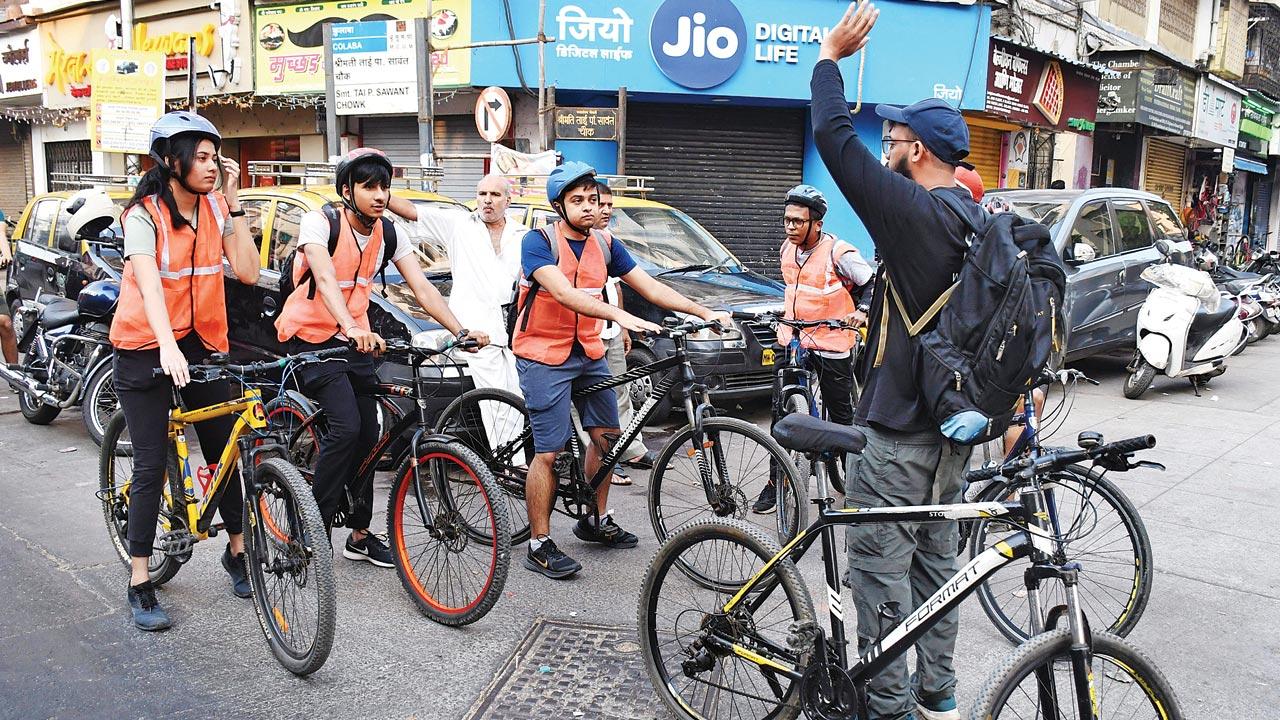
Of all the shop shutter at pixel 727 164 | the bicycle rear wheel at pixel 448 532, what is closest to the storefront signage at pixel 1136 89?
the shop shutter at pixel 727 164

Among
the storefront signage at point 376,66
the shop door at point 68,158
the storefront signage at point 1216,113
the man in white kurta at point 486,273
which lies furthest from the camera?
the storefront signage at point 1216,113

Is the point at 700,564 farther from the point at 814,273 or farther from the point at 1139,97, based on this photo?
the point at 1139,97

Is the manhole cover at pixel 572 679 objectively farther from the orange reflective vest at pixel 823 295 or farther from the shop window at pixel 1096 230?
the shop window at pixel 1096 230

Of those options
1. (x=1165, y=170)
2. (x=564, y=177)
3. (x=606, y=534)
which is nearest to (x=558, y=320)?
(x=564, y=177)

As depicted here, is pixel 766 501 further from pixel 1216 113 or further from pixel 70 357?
pixel 1216 113

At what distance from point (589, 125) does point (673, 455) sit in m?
8.34

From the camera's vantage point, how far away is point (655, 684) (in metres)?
3.48

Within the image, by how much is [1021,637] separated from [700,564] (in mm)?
1554

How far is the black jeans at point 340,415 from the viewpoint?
447 cm

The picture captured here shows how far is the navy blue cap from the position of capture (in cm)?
285

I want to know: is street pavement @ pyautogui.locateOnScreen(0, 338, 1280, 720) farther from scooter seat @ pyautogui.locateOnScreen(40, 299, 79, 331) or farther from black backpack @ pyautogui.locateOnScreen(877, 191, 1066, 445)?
scooter seat @ pyautogui.locateOnScreen(40, 299, 79, 331)

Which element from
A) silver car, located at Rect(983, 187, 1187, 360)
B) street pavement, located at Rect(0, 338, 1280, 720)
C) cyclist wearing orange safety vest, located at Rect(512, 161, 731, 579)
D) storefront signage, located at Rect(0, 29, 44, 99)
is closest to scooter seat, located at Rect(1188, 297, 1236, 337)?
silver car, located at Rect(983, 187, 1187, 360)

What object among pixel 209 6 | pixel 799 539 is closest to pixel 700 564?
pixel 799 539

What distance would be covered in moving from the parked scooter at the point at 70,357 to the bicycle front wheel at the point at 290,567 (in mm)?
3543
